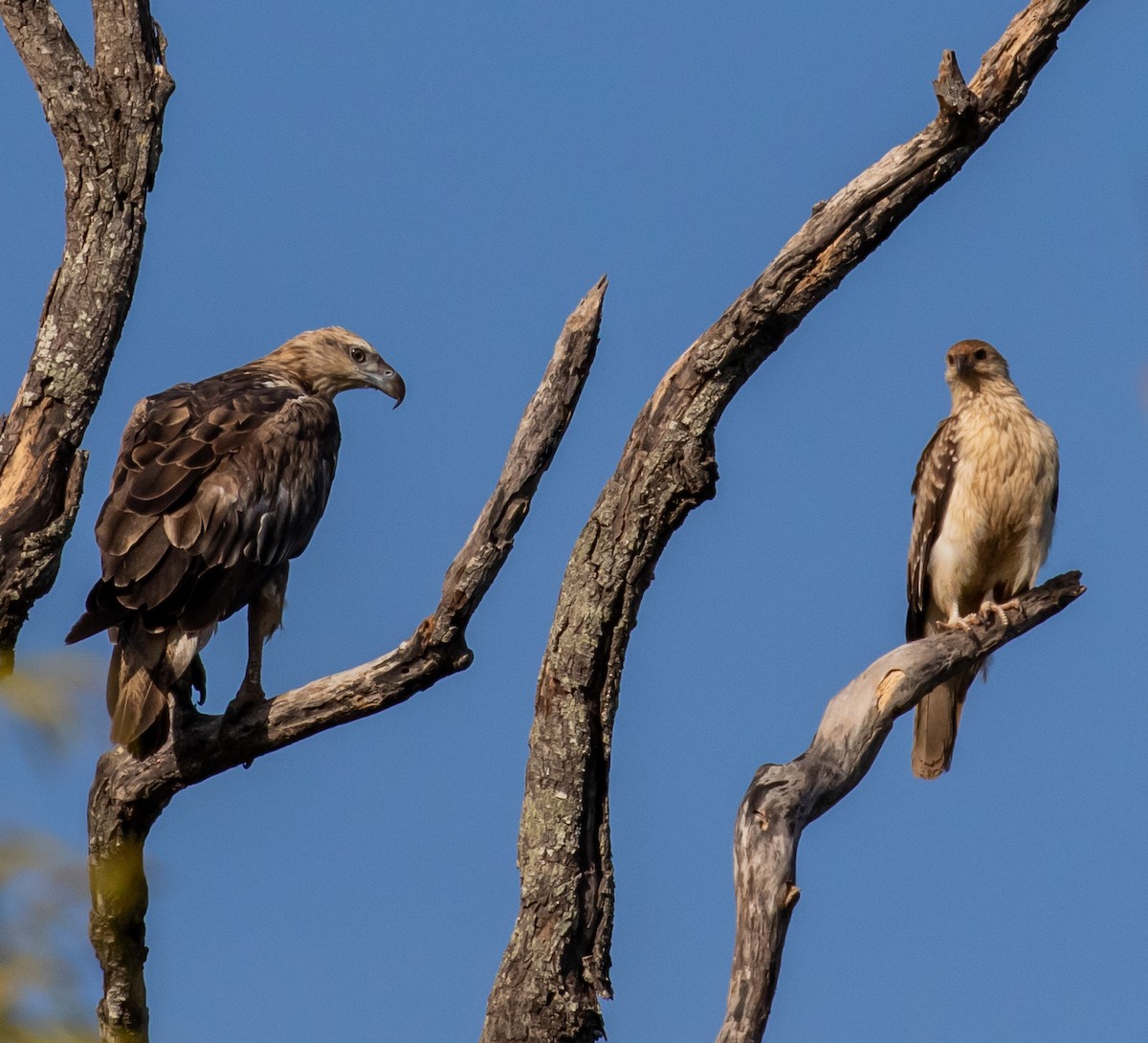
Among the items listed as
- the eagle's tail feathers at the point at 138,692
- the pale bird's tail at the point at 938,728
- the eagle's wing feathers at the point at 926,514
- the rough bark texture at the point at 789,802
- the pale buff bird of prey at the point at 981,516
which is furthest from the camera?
the eagle's wing feathers at the point at 926,514

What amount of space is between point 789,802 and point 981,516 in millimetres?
3407

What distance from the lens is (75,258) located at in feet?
20.6

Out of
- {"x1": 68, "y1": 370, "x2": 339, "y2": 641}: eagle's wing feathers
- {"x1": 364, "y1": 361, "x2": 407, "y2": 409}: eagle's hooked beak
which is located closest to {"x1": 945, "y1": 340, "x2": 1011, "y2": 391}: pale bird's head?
{"x1": 364, "y1": 361, "x2": 407, "y2": 409}: eagle's hooked beak

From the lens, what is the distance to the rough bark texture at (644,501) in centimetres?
500

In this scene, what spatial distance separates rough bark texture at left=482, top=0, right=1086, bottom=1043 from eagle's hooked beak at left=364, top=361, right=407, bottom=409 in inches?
134

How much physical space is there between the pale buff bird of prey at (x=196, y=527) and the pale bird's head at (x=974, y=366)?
10.6 feet

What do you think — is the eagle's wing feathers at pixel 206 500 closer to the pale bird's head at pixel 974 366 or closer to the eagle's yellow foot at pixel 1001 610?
the eagle's yellow foot at pixel 1001 610

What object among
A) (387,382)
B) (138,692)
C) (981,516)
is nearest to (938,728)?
(981,516)

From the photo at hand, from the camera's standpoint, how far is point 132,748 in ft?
18.5

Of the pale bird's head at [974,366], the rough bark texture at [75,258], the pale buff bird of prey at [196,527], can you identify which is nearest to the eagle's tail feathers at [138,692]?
the pale buff bird of prey at [196,527]

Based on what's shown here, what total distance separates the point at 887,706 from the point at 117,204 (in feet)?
11.2

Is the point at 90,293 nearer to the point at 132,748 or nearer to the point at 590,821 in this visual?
the point at 132,748

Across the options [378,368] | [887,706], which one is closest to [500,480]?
[887,706]

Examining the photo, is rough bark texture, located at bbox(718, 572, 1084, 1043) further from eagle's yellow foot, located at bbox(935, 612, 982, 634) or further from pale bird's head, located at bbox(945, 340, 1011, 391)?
pale bird's head, located at bbox(945, 340, 1011, 391)
